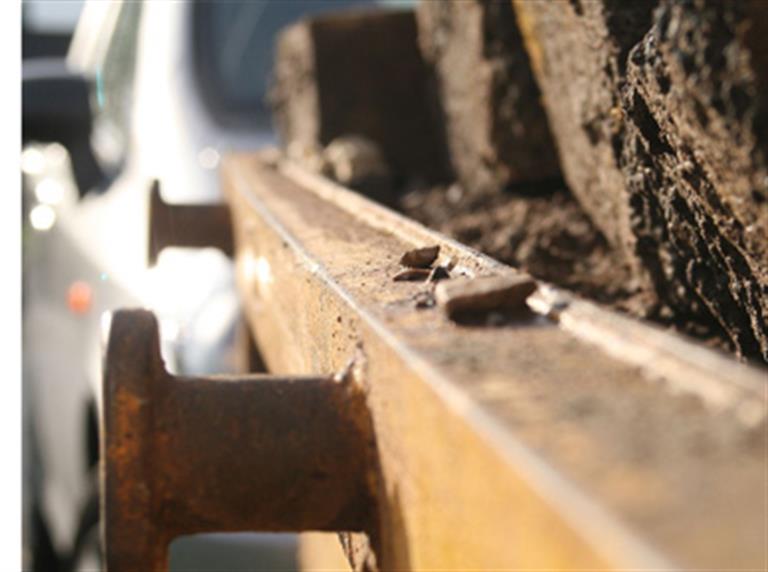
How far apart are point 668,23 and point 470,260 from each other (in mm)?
404

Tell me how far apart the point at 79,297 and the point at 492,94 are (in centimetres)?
283

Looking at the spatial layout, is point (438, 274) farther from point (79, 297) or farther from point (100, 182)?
point (100, 182)

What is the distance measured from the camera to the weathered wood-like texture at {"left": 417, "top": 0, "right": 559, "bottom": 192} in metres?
3.42

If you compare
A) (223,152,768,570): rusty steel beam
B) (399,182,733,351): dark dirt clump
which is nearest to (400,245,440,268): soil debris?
(223,152,768,570): rusty steel beam

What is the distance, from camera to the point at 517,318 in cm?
137

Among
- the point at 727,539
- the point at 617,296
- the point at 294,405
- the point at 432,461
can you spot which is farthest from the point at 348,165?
the point at 727,539

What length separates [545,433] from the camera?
3.11 ft

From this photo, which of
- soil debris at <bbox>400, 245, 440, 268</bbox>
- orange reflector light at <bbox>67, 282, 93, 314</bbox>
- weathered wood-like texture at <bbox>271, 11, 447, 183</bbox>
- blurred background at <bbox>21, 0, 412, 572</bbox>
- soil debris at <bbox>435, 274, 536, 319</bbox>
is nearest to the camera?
soil debris at <bbox>435, 274, 536, 319</bbox>

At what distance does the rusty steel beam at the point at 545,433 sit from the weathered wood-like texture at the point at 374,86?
2.99 meters

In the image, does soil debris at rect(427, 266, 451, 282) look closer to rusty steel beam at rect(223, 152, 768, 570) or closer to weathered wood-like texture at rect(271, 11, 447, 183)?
rusty steel beam at rect(223, 152, 768, 570)

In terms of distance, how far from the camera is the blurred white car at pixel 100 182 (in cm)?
530

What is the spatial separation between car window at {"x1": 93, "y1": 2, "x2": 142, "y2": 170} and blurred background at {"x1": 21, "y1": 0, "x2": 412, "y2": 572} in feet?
0.04

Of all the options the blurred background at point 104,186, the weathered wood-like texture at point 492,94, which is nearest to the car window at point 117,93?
the blurred background at point 104,186

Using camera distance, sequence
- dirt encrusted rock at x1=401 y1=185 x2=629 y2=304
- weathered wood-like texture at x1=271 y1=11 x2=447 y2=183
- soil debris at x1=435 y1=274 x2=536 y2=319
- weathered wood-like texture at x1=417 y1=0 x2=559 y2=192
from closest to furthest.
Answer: soil debris at x1=435 y1=274 x2=536 y2=319, dirt encrusted rock at x1=401 y1=185 x2=629 y2=304, weathered wood-like texture at x1=417 y1=0 x2=559 y2=192, weathered wood-like texture at x1=271 y1=11 x2=447 y2=183
